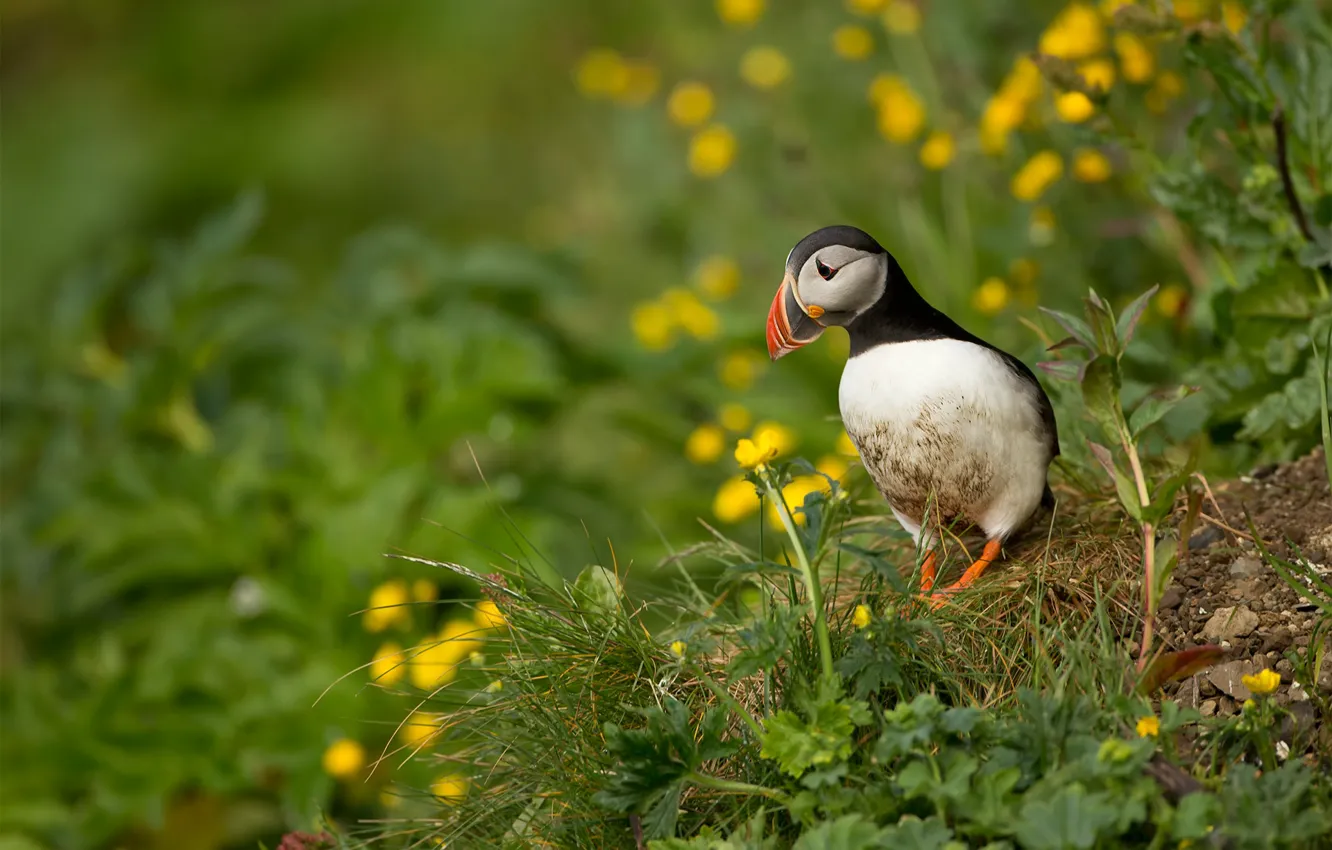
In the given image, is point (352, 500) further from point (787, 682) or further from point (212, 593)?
point (787, 682)

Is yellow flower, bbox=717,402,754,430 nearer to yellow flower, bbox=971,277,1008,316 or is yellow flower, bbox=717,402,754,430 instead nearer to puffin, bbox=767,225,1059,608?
yellow flower, bbox=971,277,1008,316

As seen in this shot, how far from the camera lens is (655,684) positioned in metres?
2.09

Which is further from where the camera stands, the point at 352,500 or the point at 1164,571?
the point at 352,500

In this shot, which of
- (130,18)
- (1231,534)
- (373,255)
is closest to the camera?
(1231,534)

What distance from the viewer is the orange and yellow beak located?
2107 millimetres

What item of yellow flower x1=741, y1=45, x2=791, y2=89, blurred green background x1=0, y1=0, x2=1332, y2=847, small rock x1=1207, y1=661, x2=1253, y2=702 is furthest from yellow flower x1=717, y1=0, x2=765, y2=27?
small rock x1=1207, y1=661, x2=1253, y2=702

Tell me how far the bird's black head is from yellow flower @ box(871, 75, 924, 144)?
2.13 meters

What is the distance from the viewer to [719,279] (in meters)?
4.53

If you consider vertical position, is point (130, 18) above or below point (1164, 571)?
above

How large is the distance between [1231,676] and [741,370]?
2.44 metres

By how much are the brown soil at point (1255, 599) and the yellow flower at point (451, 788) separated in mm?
1163

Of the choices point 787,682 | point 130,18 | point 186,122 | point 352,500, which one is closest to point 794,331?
point 787,682

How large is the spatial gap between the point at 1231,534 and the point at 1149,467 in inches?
8.7

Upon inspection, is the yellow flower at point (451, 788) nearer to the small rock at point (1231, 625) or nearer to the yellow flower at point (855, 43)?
the small rock at point (1231, 625)
